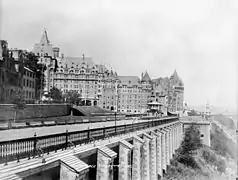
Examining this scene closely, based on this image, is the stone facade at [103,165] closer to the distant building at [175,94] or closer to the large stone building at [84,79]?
the large stone building at [84,79]

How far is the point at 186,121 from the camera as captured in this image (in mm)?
55250

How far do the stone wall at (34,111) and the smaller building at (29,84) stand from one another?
737cm

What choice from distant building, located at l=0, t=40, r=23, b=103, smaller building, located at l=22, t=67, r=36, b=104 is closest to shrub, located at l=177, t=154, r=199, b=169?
distant building, located at l=0, t=40, r=23, b=103

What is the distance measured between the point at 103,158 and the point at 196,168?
24.7m

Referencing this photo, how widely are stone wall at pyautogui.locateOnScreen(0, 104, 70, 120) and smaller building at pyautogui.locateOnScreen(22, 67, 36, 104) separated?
24.2 feet

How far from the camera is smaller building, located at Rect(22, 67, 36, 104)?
135 ft

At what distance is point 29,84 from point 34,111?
18.1 metres

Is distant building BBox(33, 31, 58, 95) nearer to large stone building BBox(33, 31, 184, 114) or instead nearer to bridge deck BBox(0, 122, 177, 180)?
large stone building BBox(33, 31, 184, 114)

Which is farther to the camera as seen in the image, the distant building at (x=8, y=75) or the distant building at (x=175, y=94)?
the distant building at (x=175, y=94)

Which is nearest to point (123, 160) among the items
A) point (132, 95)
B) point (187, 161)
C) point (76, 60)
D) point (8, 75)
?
point (187, 161)

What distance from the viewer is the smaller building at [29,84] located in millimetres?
41053

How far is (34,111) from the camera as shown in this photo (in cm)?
2661

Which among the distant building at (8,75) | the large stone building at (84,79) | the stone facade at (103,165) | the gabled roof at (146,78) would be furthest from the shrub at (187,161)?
the gabled roof at (146,78)

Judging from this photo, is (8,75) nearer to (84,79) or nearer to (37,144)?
(37,144)
